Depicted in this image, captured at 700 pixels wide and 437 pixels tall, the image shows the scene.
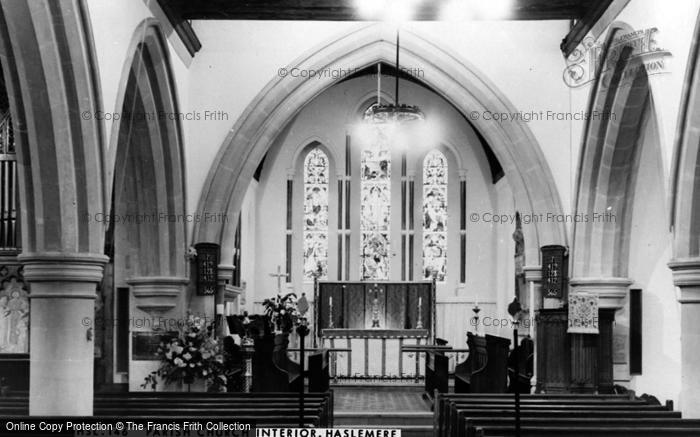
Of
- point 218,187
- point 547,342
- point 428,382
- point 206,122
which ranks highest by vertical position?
point 206,122

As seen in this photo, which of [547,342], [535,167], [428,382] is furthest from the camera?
[428,382]

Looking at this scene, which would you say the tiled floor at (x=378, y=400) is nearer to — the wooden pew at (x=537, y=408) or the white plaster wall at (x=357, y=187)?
the white plaster wall at (x=357, y=187)

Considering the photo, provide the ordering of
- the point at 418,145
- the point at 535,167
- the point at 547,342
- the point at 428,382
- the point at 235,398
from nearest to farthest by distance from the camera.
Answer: the point at 235,398 < the point at 547,342 < the point at 535,167 < the point at 428,382 < the point at 418,145

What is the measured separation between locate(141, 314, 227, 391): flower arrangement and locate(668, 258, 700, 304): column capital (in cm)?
485

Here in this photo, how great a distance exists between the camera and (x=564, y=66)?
35.8ft

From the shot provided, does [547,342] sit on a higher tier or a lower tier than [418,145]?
lower

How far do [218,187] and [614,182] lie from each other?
445cm

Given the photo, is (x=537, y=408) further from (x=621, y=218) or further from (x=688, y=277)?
(x=621, y=218)

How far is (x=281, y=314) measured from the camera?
1278 centimetres

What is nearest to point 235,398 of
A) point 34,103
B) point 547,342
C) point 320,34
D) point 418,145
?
point 34,103

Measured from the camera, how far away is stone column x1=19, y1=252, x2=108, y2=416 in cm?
674

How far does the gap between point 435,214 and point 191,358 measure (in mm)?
7528

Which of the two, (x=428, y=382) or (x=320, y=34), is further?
(x=428, y=382)

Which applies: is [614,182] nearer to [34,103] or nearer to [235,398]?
[235,398]
